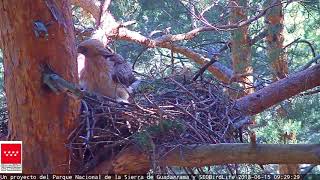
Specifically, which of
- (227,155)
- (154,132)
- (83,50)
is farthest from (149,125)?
(83,50)

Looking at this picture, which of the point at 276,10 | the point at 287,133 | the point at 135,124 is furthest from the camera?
the point at 276,10

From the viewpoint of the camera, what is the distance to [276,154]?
2.35 m

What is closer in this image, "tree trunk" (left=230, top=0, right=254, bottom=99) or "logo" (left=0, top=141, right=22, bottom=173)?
"logo" (left=0, top=141, right=22, bottom=173)

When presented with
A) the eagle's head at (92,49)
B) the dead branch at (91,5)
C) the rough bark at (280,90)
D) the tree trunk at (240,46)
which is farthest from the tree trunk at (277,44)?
the eagle's head at (92,49)

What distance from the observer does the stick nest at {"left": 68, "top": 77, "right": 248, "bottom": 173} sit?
250cm

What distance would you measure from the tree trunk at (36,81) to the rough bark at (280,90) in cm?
127

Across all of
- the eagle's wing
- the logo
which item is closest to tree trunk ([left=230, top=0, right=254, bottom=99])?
the eagle's wing

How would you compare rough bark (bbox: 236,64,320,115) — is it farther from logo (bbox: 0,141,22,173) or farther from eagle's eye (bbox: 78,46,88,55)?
logo (bbox: 0,141,22,173)

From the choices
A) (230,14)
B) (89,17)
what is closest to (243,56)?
(230,14)

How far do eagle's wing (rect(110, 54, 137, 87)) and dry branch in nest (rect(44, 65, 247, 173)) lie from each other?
480mm

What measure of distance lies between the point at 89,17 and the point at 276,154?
17.8 feet

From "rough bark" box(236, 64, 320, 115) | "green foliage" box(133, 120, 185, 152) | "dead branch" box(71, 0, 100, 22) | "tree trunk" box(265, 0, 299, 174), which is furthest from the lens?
"dead branch" box(71, 0, 100, 22)

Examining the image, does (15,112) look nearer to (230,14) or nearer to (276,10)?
(276,10)

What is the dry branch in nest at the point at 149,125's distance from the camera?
8.17 feet
